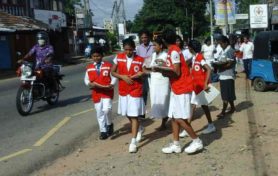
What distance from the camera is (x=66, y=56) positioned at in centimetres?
4375

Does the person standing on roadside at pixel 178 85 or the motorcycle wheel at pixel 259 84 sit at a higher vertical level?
the person standing on roadside at pixel 178 85

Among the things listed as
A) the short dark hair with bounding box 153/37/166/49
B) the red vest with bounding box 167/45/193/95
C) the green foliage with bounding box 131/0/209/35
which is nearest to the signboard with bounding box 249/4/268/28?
the short dark hair with bounding box 153/37/166/49

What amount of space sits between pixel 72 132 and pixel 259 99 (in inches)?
198

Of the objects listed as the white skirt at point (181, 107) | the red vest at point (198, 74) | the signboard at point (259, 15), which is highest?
the signboard at point (259, 15)

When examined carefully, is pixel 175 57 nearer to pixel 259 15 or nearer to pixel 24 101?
pixel 24 101

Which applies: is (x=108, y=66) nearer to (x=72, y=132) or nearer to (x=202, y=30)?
(x=72, y=132)

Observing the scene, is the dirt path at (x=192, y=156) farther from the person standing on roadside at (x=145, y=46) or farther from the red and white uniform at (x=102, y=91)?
the person standing on roadside at (x=145, y=46)

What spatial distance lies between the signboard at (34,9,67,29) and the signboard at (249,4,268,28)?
21.4 meters

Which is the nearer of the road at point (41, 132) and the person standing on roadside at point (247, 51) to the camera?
the road at point (41, 132)

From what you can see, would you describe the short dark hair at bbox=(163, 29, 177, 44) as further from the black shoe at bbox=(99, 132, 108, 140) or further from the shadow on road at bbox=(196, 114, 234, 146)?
the black shoe at bbox=(99, 132, 108, 140)

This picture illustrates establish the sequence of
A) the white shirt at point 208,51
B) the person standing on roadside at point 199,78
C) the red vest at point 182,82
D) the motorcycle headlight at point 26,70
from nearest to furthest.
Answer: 1. the red vest at point 182,82
2. the person standing on roadside at point 199,78
3. the motorcycle headlight at point 26,70
4. the white shirt at point 208,51

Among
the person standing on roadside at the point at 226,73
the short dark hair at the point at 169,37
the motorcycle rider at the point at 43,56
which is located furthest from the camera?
the motorcycle rider at the point at 43,56

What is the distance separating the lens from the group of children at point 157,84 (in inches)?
249

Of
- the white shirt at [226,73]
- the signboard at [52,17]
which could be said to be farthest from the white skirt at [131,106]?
the signboard at [52,17]
